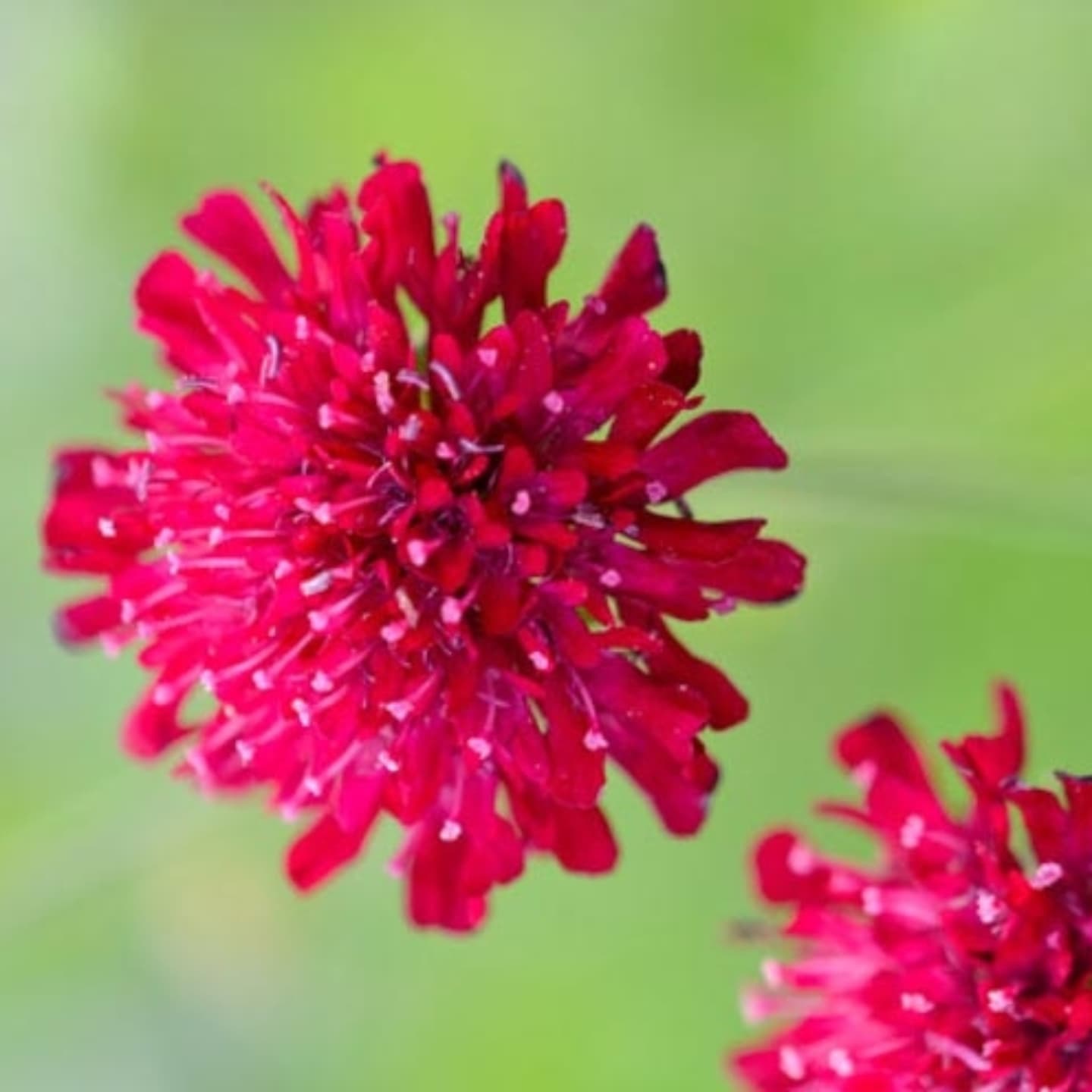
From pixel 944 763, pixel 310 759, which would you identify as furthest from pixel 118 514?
pixel 944 763

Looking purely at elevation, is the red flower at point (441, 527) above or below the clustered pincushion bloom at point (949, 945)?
above

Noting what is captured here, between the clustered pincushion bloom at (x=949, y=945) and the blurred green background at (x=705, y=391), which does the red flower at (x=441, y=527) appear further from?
the blurred green background at (x=705, y=391)

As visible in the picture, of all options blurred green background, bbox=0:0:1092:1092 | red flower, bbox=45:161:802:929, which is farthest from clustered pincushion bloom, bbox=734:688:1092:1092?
blurred green background, bbox=0:0:1092:1092

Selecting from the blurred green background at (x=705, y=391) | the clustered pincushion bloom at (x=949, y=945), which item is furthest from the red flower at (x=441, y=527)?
the blurred green background at (x=705, y=391)

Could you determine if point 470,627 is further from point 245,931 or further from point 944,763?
point 245,931

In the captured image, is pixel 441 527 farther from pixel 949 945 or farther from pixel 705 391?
pixel 705 391

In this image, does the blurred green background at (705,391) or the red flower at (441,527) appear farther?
the blurred green background at (705,391)

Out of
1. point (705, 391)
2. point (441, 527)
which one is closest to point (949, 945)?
point (441, 527)
